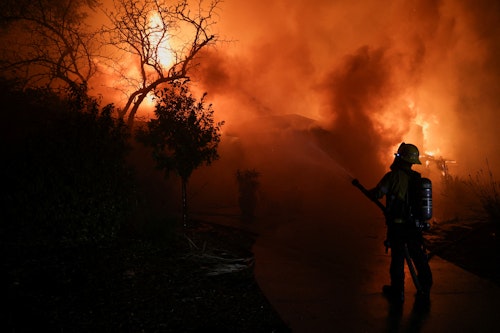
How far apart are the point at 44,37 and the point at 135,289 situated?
12.5 meters

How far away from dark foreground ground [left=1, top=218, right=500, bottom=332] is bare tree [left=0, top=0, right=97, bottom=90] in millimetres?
9066

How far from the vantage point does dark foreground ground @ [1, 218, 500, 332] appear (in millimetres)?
3301

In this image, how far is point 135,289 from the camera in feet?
13.4

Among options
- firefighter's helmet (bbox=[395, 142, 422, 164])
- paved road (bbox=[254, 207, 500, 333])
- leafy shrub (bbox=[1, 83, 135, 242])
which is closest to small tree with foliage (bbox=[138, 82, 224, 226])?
leafy shrub (bbox=[1, 83, 135, 242])

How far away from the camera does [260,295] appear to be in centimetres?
448

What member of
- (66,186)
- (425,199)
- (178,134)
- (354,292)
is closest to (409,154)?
(425,199)

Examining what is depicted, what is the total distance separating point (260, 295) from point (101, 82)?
14091 mm

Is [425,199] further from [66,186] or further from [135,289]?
[66,186]

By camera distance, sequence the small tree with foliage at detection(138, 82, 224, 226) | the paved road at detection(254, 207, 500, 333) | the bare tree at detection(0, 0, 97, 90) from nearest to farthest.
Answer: the paved road at detection(254, 207, 500, 333) → the small tree with foliage at detection(138, 82, 224, 226) → the bare tree at detection(0, 0, 97, 90)

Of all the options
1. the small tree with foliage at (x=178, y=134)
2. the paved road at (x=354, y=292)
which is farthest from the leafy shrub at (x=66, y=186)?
the paved road at (x=354, y=292)

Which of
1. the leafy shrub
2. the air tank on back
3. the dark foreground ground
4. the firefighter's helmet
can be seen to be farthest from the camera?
the leafy shrub

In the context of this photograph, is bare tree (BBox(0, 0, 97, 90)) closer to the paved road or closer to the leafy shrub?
the leafy shrub

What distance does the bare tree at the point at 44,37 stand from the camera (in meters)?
12.1

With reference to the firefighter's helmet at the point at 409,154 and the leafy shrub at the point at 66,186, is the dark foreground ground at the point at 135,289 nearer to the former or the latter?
the leafy shrub at the point at 66,186
